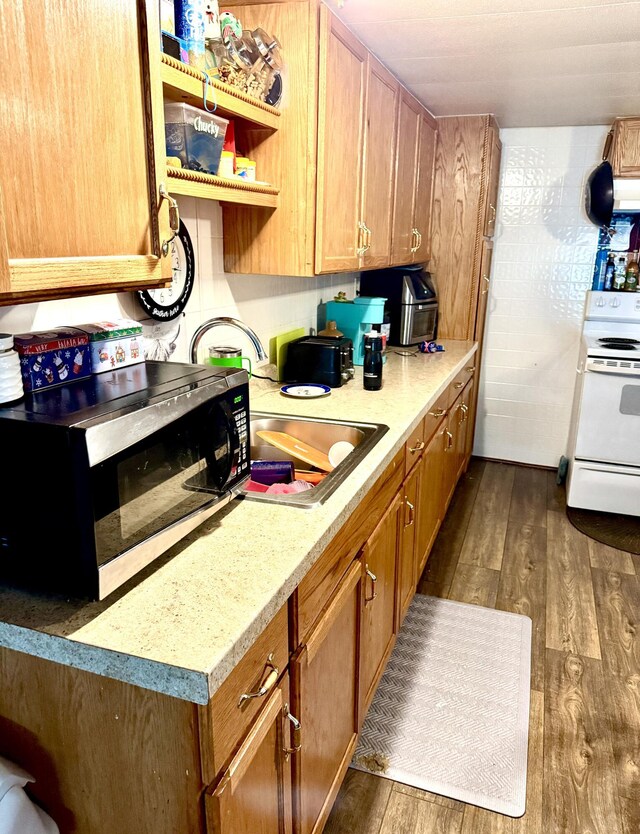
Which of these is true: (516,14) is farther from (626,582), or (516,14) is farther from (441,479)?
(626,582)

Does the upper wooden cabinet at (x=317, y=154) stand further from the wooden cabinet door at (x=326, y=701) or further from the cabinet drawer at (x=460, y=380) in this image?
the wooden cabinet door at (x=326, y=701)

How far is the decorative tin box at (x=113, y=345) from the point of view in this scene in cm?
124

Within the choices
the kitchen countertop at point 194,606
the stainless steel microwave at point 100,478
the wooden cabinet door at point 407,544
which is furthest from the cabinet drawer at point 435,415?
the stainless steel microwave at point 100,478

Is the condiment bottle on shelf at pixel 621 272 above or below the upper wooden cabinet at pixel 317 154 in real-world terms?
below

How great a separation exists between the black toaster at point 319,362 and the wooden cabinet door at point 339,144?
0.32m

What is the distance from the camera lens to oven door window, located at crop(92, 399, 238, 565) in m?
0.93

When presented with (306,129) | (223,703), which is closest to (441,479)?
(306,129)

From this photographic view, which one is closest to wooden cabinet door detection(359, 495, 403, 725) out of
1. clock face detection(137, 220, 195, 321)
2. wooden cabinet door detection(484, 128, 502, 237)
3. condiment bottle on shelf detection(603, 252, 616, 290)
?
clock face detection(137, 220, 195, 321)

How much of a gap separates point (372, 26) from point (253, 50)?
635 millimetres

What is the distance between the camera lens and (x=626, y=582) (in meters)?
2.85

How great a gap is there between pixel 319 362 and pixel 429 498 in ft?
2.46

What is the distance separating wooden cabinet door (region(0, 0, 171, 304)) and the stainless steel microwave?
0.18 metres

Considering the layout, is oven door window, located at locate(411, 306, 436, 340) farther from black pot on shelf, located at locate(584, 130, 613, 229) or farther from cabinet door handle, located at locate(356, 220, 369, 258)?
black pot on shelf, located at locate(584, 130, 613, 229)

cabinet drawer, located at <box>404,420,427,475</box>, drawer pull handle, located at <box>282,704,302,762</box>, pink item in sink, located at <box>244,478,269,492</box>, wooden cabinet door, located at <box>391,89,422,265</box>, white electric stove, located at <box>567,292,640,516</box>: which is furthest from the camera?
white electric stove, located at <box>567,292,640,516</box>
